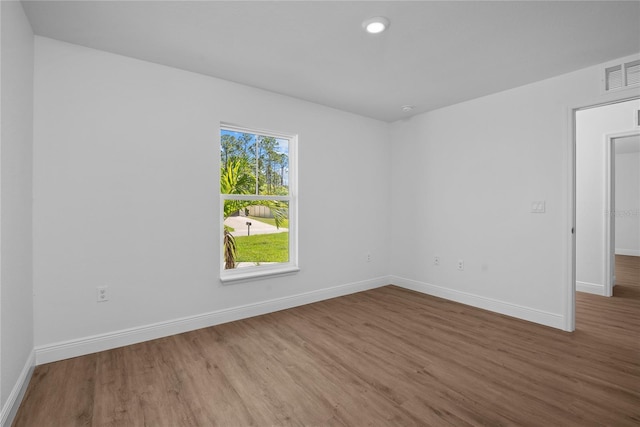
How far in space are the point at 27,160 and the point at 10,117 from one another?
0.47 meters

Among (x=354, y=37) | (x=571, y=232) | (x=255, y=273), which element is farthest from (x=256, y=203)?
(x=571, y=232)

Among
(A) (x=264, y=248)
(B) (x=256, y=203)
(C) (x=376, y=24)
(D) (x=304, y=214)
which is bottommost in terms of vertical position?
(A) (x=264, y=248)

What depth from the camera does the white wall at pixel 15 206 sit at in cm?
175

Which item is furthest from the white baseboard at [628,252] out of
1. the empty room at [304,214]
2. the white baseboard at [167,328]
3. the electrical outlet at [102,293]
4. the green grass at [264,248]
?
the electrical outlet at [102,293]

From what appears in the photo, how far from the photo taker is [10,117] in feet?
6.13

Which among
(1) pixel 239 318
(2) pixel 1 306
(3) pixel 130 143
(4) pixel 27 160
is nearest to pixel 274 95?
(3) pixel 130 143

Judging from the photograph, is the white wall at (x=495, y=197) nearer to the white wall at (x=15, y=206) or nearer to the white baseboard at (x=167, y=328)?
the white baseboard at (x=167, y=328)

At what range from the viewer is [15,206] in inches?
77.2

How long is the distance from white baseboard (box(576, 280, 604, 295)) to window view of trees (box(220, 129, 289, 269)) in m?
4.31

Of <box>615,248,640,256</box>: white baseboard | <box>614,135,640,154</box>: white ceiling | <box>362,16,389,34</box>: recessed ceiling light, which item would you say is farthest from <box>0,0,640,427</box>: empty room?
<box>615,248,640,256</box>: white baseboard

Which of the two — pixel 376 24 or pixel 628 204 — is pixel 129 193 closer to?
pixel 376 24

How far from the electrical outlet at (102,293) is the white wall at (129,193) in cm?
4

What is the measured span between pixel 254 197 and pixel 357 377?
7.18 feet

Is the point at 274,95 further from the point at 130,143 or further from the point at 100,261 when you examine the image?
the point at 100,261
